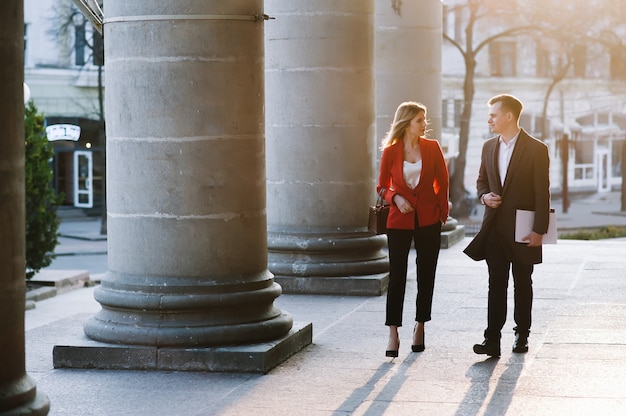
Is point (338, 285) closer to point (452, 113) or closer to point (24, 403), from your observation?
point (24, 403)

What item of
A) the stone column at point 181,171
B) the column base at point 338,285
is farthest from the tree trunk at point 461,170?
the stone column at point 181,171

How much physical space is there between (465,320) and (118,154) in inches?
138

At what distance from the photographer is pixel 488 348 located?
8.21m

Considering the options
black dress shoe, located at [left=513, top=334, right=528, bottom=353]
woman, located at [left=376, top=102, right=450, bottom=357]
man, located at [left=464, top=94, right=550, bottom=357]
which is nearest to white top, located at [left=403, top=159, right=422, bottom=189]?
woman, located at [left=376, top=102, right=450, bottom=357]

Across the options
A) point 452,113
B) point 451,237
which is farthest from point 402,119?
point 452,113

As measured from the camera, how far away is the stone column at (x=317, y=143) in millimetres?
11969

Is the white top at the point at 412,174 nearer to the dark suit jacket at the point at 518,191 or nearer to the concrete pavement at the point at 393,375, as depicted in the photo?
the dark suit jacket at the point at 518,191

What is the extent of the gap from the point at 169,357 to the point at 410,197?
1973 mm

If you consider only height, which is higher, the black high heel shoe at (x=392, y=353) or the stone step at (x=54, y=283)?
the black high heel shoe at (x=392, y=353)

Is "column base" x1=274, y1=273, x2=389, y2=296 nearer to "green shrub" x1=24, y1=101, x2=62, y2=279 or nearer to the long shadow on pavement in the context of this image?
the long shadow on pavement

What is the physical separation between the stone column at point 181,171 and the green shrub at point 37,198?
1033 cm

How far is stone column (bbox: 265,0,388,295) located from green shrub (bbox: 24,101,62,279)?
7.11 meters

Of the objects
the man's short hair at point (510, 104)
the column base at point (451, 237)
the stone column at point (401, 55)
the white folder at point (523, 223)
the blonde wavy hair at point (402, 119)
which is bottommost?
the column base at point (451, 237)

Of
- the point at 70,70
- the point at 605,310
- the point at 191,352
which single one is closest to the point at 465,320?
the point at 605,310
